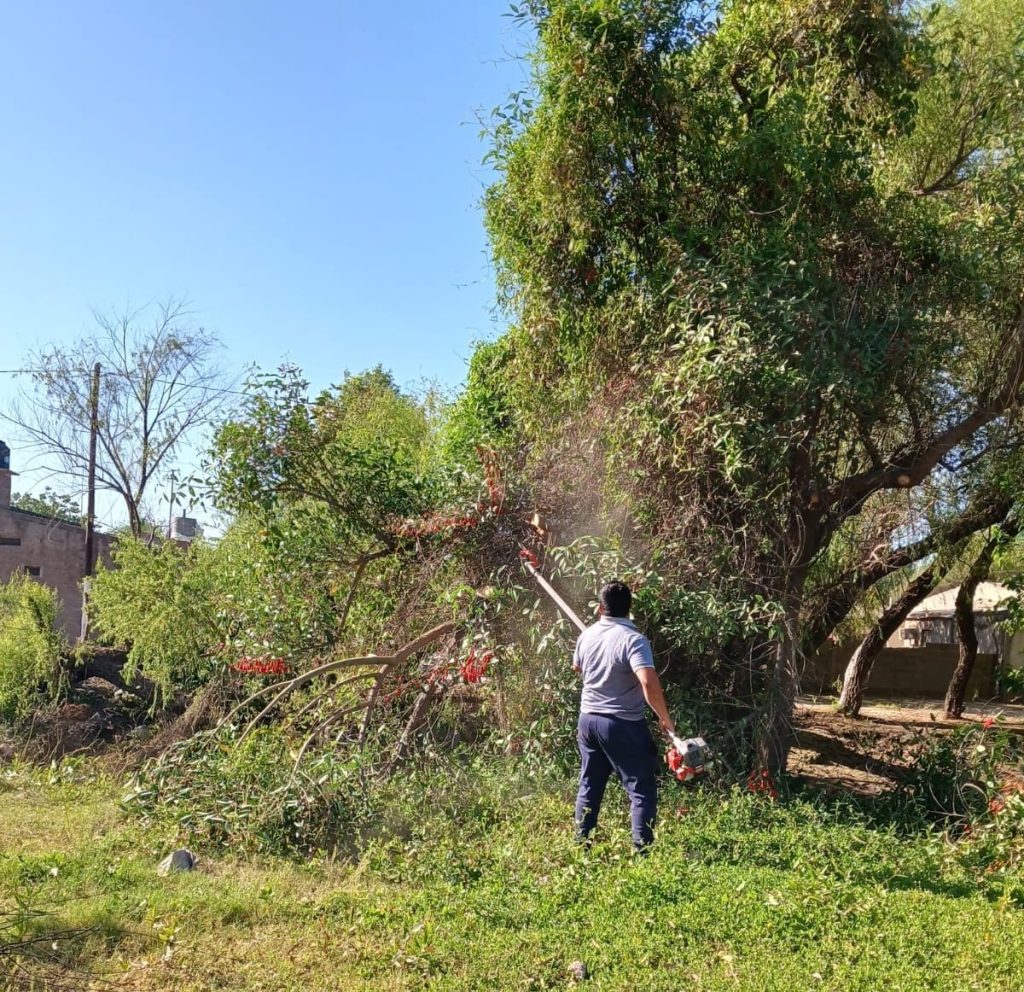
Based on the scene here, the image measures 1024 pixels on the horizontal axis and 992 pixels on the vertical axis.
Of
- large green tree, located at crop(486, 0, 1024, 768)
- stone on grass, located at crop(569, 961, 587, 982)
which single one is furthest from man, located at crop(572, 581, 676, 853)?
large green tree, located at crop(486, 0, 1024, 768)

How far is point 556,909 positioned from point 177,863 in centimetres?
257

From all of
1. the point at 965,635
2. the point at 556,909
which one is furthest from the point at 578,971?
the point at 965,635

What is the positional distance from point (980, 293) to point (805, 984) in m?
5.77

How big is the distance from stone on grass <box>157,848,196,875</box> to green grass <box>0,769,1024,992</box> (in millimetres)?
112

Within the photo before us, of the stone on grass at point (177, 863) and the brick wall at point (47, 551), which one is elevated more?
the brick wall at point (47, 551)

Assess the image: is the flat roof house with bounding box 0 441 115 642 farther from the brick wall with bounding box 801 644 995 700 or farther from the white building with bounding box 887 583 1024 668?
the white building with bounding box 887 583 1024 668

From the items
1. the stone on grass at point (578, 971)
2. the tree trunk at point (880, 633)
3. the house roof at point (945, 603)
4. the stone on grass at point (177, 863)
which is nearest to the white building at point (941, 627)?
the house roof at point (945, 603)

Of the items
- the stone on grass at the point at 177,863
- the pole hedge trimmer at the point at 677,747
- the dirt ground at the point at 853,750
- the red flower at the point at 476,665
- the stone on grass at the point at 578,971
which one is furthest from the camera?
the dirt ground at the point at 853,750

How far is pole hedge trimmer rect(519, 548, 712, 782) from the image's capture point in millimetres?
5203

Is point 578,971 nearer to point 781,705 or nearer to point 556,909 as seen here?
point 556,909

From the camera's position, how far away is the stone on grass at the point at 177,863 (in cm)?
568

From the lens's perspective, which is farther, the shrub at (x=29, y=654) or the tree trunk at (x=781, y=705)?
the shrub at (x=29, y=654)

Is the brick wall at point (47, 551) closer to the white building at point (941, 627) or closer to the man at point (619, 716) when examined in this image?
the white building at point (941, 627)

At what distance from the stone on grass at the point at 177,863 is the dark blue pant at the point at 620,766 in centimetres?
240
